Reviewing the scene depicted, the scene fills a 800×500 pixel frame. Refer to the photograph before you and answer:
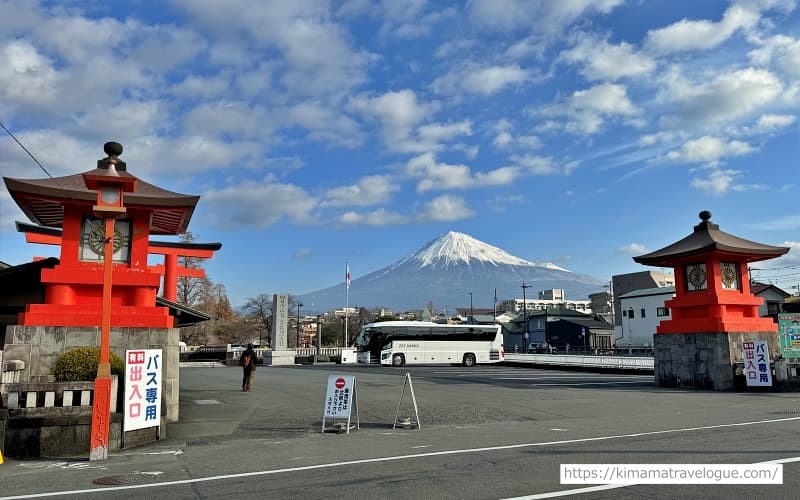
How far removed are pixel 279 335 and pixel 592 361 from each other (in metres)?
22.7

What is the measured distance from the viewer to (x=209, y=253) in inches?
1069

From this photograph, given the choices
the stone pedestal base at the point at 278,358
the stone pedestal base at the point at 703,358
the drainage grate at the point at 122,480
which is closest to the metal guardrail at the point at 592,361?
the stone pedestal base at the point at 703,358

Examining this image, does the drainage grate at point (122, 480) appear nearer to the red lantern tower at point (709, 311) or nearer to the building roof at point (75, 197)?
the building roof at point (75, 197)

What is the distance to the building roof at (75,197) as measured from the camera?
13875 mm

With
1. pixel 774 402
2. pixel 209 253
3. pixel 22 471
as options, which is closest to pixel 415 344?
pixel 209 253

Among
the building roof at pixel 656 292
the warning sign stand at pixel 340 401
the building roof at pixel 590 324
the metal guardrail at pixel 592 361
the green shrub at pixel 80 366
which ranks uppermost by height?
the building roof at pixel 656 292

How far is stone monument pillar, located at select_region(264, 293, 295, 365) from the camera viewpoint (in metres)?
44.9

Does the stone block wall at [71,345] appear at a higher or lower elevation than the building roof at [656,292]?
lower

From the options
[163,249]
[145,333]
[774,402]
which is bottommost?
[774,402]

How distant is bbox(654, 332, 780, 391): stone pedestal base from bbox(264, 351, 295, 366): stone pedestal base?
2886cm

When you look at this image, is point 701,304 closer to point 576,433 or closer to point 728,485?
point 576,433

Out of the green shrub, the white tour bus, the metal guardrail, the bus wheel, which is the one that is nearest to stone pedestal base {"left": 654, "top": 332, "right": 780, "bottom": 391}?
the metal guardrail

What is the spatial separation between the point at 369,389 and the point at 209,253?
10971 millimetres

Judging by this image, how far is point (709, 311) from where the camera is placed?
71.1 ft
